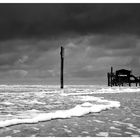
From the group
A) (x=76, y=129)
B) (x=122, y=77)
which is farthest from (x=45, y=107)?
(x=122, y=77)

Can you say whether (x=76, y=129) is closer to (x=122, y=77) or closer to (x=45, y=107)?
(x=45, y=107)

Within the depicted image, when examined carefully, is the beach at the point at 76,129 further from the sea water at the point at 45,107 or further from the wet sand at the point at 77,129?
the sea water at the point at 45,107

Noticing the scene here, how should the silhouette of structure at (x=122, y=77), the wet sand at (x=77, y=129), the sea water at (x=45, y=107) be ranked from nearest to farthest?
the wet sand at (x=77, y=129), the sea water at (x=45, y=107), the silhouette of structure at (x=122, y=77)

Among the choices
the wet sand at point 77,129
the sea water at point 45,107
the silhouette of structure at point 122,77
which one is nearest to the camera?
the wet sand at point 77,129

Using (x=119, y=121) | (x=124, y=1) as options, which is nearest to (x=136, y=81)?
(x=124, y=1)

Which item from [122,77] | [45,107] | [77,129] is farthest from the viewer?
[122,77]

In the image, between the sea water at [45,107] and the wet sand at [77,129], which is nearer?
the wet sand at [77,129]

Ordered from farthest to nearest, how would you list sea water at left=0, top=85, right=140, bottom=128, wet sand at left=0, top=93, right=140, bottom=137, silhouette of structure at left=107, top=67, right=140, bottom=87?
silhouette of structure at left=107, top=67, right=140, bottom=87 → sea water at left=0, top=85, right=140, bottom=128 → wet sand at left=0, top=93, right=140, bottom=137

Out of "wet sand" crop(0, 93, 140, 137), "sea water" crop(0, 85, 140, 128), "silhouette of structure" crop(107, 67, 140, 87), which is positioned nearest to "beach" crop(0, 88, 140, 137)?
"wet sand" crop(0, 93, 140, 137)

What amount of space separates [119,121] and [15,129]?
2.55 meters

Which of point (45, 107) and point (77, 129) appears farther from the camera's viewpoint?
point (45, 107)

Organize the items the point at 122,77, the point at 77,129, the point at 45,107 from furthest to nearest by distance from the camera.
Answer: the point at 122,77 < the point at 45,107 < the point at 77,129

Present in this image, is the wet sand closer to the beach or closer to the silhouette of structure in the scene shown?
the beach

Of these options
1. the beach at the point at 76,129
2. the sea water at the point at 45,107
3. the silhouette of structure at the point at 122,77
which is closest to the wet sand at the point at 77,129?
the beach at the point at 76,129
